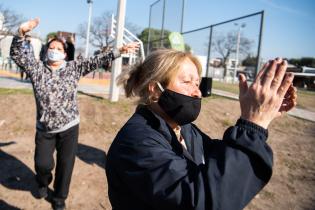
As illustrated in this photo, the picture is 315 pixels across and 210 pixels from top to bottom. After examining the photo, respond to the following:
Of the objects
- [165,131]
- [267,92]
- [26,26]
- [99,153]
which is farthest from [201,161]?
[99,153]

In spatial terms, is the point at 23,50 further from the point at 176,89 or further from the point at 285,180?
the point at 285,180

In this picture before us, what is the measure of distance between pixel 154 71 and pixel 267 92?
758 millimetres

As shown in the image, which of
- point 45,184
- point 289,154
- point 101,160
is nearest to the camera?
point 45,184

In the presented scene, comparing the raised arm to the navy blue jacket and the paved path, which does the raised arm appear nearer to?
the navy blue jacket

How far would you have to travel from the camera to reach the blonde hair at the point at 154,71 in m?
1.92

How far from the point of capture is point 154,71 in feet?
6.40

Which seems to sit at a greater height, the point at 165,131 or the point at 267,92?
the point at 267,92

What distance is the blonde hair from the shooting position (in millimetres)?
1915

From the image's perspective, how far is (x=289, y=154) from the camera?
6.98 m

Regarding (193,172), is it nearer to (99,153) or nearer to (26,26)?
(26,26)

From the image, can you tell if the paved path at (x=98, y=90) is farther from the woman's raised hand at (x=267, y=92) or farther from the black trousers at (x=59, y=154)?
the woman's raised hand at (x=267, y=92)

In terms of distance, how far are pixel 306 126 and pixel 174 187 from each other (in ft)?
28.4

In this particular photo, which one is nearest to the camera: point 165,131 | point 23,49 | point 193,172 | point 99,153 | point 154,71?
point 193,172

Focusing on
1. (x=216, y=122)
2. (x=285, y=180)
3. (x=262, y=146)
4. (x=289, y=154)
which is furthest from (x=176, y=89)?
(x=216, y=122)
